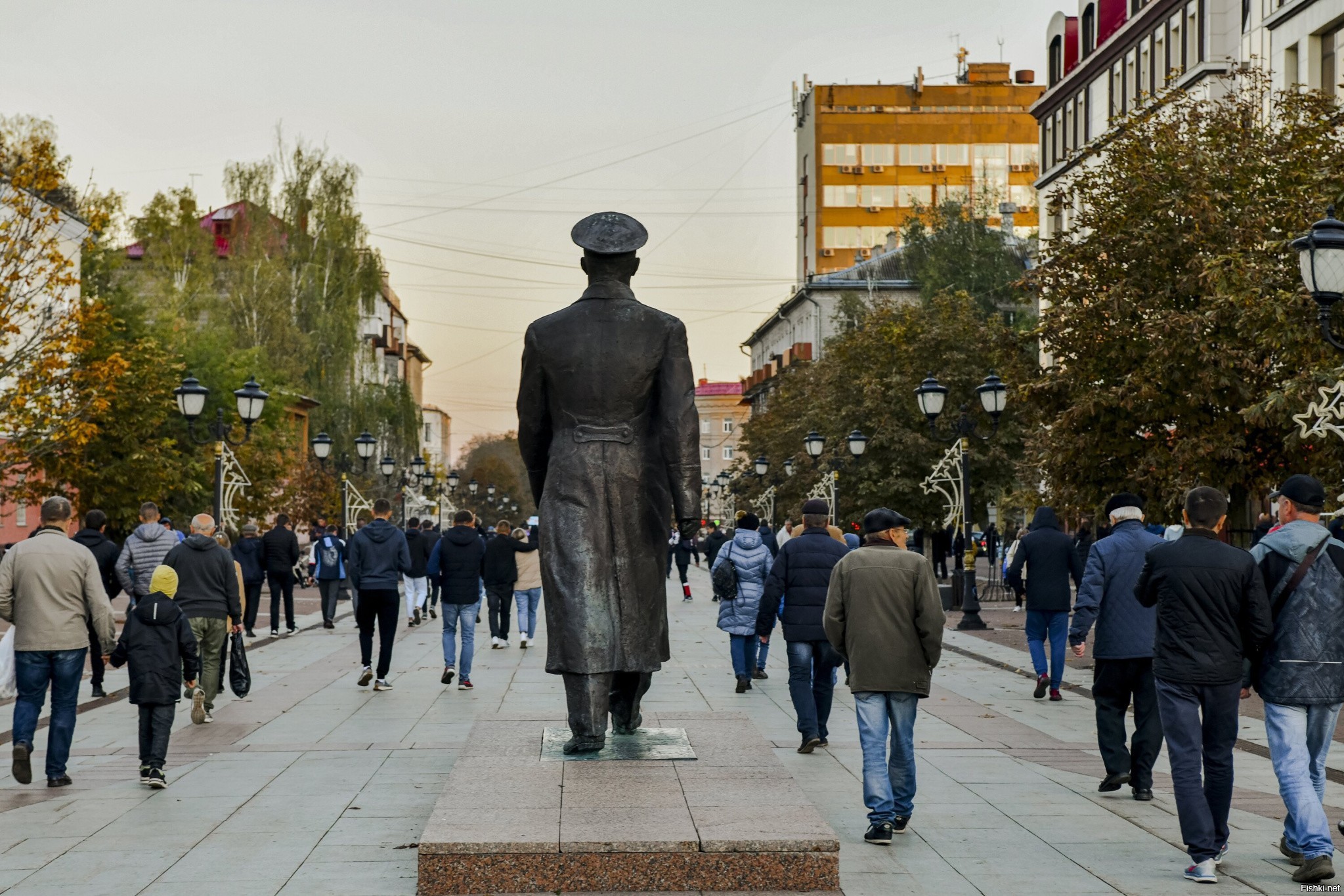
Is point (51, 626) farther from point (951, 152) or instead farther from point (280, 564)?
point (951, 152)

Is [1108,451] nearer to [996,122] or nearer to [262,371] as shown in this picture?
[262,371]

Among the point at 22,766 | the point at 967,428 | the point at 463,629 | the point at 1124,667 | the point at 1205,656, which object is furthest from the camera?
the point at 967,428

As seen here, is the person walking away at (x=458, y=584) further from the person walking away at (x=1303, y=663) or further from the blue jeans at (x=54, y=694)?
the person walking away at (x=1303, y=663)

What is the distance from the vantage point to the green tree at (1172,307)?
19969 mm

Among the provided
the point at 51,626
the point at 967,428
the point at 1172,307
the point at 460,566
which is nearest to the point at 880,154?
the point at 967,428

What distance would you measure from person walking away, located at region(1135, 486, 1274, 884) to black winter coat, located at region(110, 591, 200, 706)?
600 centimetres

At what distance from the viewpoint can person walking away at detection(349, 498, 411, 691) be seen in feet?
53.1

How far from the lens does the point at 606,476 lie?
8641 mm

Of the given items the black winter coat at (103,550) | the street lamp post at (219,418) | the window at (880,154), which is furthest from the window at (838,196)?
the black winter coat at (103,550)

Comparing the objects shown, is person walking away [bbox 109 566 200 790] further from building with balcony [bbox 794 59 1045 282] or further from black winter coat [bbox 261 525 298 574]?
building with balcony [bbox 794 59 1045 282]

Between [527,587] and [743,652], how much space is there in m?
6.21

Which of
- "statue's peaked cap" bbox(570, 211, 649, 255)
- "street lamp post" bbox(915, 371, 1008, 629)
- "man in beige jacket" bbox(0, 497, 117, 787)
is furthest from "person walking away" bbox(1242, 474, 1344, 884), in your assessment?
"street lamp post" bbox(915, 371, 1008, 629)

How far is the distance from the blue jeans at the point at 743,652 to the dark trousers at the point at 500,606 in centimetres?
551

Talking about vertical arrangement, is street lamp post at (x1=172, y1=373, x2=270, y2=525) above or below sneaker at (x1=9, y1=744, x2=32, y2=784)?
above
